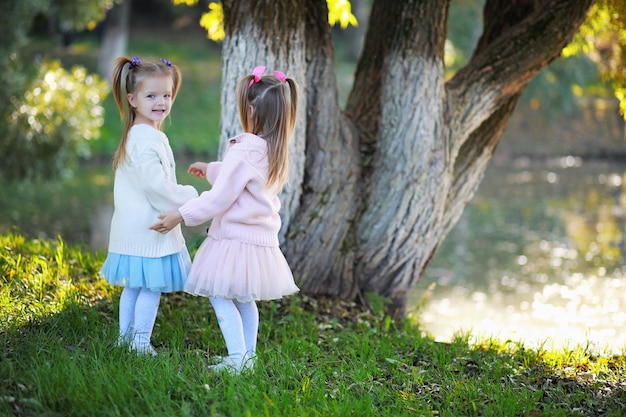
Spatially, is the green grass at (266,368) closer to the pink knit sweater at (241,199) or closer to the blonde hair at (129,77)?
the pink knit sweater at (241,199)

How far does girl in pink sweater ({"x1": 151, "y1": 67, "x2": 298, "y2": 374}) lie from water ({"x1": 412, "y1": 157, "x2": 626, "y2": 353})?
1.90m

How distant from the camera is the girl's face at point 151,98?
388 cm

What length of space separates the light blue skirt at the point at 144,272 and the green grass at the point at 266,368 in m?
0.31

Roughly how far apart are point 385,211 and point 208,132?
1412 centimetres

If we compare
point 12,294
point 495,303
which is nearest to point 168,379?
point 12,294

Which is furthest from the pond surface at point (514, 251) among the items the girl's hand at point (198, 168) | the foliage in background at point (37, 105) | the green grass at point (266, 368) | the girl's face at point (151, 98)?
the girl's face at point (151, 98)

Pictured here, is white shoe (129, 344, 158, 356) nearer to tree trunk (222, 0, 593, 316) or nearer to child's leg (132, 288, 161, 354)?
child's leg (132, 288, 161, 354)

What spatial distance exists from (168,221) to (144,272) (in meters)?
0.35

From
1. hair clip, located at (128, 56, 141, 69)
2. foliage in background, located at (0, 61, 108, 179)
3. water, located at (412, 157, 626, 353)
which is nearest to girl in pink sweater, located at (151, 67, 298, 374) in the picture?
hair clip, located at (128, 56, 141, 69)

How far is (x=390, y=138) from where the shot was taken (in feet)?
18.9

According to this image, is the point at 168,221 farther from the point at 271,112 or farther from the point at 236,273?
the point at 271,112

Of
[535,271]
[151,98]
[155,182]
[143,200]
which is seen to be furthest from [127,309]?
[535,271]

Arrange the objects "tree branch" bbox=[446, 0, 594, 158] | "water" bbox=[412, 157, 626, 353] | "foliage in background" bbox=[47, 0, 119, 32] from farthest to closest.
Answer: "foliage in background" bbox=[47, 0, 119, 32] → "water" bbox=[412, 157, 626, 353] → "tree branch" bbox=[446, 0, 594, 158]

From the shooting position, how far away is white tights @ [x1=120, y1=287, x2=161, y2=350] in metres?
3.89
